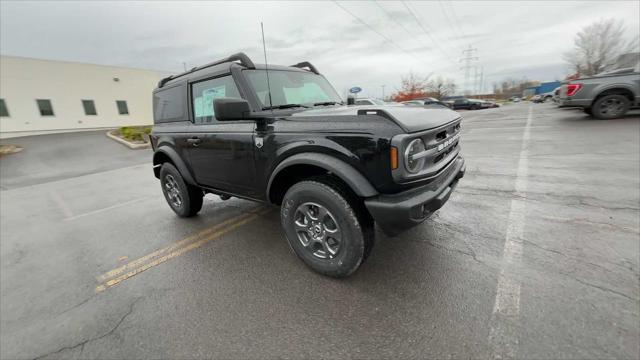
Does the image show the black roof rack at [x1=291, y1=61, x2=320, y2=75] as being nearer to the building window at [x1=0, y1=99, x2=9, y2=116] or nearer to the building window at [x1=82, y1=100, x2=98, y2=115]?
the building window at [x1=0, y1=99, x2=9, y2=116]

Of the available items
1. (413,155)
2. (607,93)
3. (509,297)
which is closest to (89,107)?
(413,155)

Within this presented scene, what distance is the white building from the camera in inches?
778

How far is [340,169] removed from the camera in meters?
2.17

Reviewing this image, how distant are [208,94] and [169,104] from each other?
1.04 meters

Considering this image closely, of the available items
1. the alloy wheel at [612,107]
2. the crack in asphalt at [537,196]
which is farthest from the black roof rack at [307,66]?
the alloy wheel at [612,107]

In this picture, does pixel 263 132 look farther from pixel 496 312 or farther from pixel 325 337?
pixel 496 312

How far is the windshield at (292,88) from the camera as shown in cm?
296

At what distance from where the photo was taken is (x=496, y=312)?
1.96 metres

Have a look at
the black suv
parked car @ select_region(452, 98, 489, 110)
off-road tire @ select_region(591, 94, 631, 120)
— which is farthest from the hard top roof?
parked car @ select_region(452, 98, 489, 110)

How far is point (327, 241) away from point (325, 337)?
782 mm

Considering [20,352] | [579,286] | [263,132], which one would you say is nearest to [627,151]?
[579,286]

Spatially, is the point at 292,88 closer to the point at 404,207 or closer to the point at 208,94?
the point at 208,94

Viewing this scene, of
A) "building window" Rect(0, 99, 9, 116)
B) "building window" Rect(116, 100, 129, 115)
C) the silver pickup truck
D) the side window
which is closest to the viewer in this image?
the side window

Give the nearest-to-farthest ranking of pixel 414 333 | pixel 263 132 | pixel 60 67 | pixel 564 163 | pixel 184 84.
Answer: pixel 414 333 → pixel 263 132 → pixel 184 84 → pixel 564 163 → pixel 60 67
